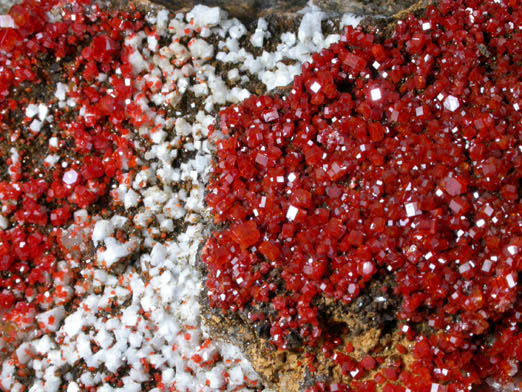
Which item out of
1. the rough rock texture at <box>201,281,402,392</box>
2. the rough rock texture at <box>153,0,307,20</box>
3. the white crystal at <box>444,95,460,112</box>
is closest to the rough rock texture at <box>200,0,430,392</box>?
the rough rock texture at <box>201,281,402,392</box>

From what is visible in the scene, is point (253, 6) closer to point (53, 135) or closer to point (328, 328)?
point (53, 135)

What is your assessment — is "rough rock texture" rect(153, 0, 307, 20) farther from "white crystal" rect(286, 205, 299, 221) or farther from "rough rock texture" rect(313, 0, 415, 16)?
"white crystal" rect(286, 205, 299, 221)

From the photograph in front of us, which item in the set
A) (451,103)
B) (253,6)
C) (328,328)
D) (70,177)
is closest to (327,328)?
(328,328)

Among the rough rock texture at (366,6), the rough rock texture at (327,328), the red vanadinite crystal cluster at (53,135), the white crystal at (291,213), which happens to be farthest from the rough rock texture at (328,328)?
the rough rock texture at (366,6)

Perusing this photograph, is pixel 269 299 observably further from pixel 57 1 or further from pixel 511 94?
→ pixel 57 1

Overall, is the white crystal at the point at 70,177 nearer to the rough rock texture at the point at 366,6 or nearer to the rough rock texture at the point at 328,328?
the rough rock texture at the point at 328,328

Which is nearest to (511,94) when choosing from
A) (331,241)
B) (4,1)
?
(331,241)
